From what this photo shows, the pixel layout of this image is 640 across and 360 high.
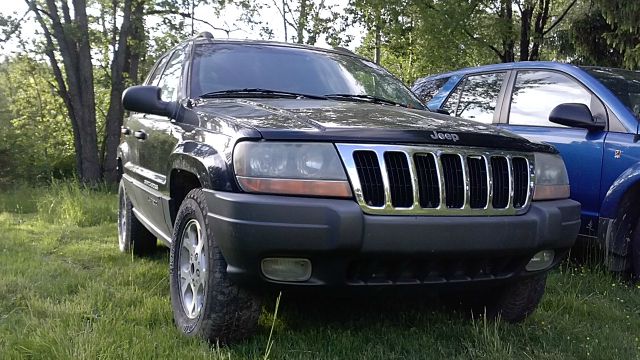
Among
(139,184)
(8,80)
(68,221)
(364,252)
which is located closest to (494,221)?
(364,252)

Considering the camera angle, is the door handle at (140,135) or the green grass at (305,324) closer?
the green grass at (305,324)

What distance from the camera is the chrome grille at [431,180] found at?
241cm

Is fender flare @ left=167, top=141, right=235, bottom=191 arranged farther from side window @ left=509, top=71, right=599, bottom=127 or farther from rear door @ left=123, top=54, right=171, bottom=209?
side window @ left=509, top=71, right=599, bottom=127

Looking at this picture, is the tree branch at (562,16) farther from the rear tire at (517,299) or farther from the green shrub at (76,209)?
the rear tire at (517,299)

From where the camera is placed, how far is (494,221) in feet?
8.40

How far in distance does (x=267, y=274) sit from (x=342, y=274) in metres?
0.32

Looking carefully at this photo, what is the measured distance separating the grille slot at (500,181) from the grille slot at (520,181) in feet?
0.18

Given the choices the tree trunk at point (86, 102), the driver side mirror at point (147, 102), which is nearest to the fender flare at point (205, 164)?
the driver side mirror at point (147, 102)

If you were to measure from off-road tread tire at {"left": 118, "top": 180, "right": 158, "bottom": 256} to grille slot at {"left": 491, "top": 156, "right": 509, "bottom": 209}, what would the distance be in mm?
3104

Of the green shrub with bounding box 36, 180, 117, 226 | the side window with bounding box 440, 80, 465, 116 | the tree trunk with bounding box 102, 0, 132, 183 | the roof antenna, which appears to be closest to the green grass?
the roof antenna

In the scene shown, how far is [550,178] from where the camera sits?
116 inches

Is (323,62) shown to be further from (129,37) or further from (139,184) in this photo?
(129,37)

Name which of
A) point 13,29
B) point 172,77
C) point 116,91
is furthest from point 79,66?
point 172,77

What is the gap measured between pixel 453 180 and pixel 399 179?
275 millimetres
